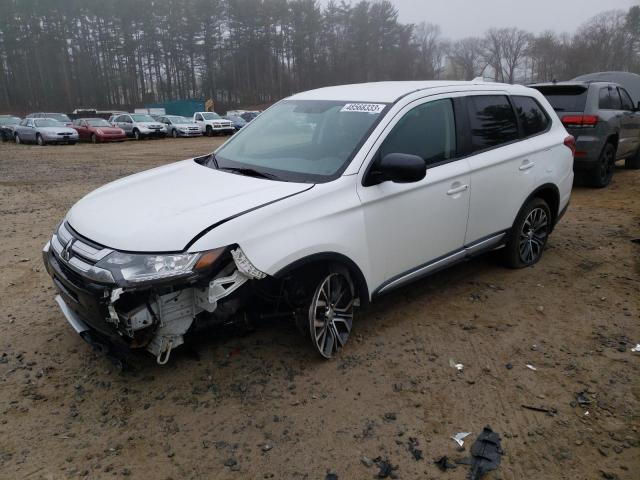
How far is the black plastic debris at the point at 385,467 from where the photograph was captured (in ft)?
8.34

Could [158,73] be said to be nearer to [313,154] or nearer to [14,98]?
[14,98]

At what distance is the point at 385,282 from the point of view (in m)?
3.69

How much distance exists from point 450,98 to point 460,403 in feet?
7.91

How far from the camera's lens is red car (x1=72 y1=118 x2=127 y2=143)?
27.1m

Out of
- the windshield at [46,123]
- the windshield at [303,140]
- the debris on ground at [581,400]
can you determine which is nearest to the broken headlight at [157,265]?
the windshield at [303,140]

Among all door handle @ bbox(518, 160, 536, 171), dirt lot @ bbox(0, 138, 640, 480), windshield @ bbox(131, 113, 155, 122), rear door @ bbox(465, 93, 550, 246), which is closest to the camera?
dirt lot @ bbox(0, 138, 640, 480)

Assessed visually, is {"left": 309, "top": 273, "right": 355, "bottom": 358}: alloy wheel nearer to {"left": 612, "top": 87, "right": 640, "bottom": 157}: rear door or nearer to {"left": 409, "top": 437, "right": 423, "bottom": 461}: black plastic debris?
{"left": 409, "top": 437, "right": 423, "bottom": 461}: black plastic debris

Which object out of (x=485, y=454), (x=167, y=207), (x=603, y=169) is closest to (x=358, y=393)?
(x=485, y=454)

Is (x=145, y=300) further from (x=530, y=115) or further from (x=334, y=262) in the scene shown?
(x=530, y=115)

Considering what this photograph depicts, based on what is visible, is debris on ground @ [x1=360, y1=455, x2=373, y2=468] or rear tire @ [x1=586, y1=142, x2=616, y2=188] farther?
rear tire @ [x1=586, y1=142, x2=616, y2=188]

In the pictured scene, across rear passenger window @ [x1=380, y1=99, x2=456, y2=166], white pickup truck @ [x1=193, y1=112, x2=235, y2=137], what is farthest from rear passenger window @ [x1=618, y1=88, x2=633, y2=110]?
white pickup truck @ [x1=193, y1=112, x2=235, y2=137]

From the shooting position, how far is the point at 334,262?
337 cm

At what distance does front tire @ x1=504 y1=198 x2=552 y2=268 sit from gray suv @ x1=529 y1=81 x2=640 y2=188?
13.6 feet

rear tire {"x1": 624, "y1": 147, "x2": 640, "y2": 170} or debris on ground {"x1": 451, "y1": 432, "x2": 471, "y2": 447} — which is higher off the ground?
rear tire {"x1": 624, "y1": 147, "x2": 640, "y2": 170}
